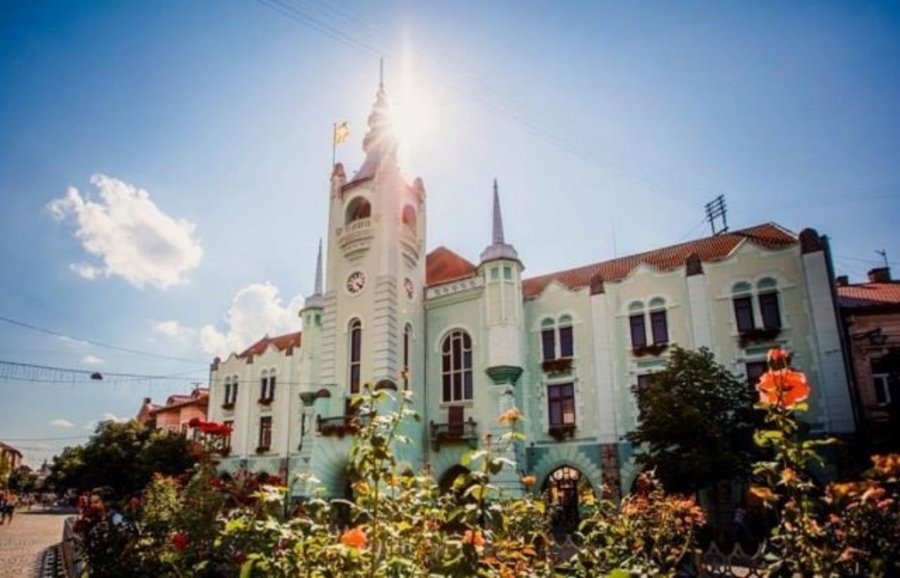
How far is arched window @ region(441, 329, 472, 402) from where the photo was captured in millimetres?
25070

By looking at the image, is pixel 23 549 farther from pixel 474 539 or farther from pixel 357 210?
pixel 474 539

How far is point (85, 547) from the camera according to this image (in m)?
7.37

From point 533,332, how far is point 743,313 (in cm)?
877

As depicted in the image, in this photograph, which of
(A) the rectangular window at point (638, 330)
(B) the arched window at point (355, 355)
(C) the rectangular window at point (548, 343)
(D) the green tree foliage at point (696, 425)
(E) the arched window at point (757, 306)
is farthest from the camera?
(B) the arched window at point (355, 355)

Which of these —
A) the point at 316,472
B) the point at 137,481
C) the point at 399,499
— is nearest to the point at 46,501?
the point at 137,481

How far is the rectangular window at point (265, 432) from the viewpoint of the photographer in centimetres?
3312

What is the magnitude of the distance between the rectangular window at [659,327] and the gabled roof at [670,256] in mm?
2056

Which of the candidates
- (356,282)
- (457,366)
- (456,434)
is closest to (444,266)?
(356,282)

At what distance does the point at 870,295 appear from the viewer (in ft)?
72.9

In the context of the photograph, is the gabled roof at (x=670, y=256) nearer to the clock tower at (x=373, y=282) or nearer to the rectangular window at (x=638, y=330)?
the rectangular window at (x=638, y=330)

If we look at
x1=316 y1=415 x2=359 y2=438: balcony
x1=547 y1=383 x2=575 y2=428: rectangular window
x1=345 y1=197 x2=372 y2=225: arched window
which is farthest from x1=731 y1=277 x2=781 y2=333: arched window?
x1=345 y1=197 x2=372 y2=225: arched window

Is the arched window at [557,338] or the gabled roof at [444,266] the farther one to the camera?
the gabled roof at [444,266]

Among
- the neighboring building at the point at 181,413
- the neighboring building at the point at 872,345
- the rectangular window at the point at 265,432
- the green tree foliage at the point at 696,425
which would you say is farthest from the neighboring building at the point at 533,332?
the neighboring building at the point at 181,413

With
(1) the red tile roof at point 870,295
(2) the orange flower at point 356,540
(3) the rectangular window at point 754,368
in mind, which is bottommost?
(2) the orange flower at point 356,540
